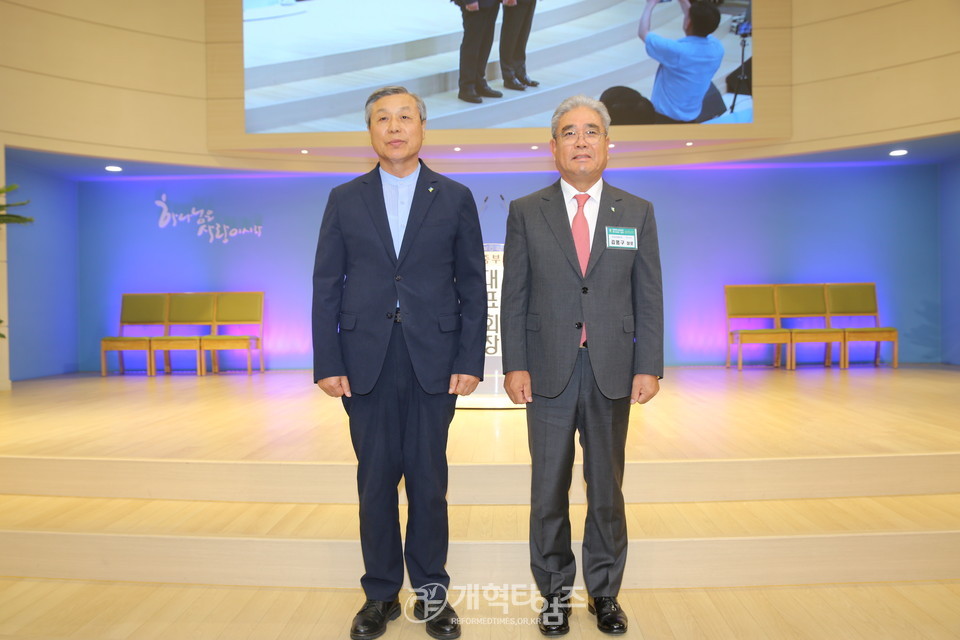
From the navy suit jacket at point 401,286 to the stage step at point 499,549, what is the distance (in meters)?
0.86

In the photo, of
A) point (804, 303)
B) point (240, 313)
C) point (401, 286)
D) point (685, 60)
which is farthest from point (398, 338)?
point (804, 303)

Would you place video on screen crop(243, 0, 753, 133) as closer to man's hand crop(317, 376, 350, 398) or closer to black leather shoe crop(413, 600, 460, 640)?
man's hand crop(317, 376, 350, 398)

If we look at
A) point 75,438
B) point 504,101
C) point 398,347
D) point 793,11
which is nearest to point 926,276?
point 793,11

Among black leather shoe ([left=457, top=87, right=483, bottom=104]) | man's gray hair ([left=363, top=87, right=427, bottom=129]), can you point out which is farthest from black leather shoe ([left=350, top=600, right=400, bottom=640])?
black leather shoe ([left=457, top=87, right=483, bottom=104])

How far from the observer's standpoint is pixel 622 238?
2.12 m

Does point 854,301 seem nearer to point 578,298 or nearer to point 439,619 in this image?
point 578,298

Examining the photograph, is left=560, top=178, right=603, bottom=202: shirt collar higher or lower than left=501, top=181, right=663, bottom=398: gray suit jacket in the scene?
higher

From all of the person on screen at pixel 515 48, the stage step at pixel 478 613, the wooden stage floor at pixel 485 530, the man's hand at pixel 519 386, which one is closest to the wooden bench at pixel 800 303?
the person on screen at pixel 515 48

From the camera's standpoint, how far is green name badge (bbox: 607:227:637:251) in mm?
2109

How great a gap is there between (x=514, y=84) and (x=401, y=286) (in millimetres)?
5528

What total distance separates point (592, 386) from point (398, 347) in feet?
1.96

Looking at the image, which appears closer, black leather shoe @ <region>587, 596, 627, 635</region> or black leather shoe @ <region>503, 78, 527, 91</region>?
black leather shoe @ <region>587, 596, 627, 635</region>

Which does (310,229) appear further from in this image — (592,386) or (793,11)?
(592,386)

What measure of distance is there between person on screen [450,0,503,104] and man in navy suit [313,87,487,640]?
5227mm
